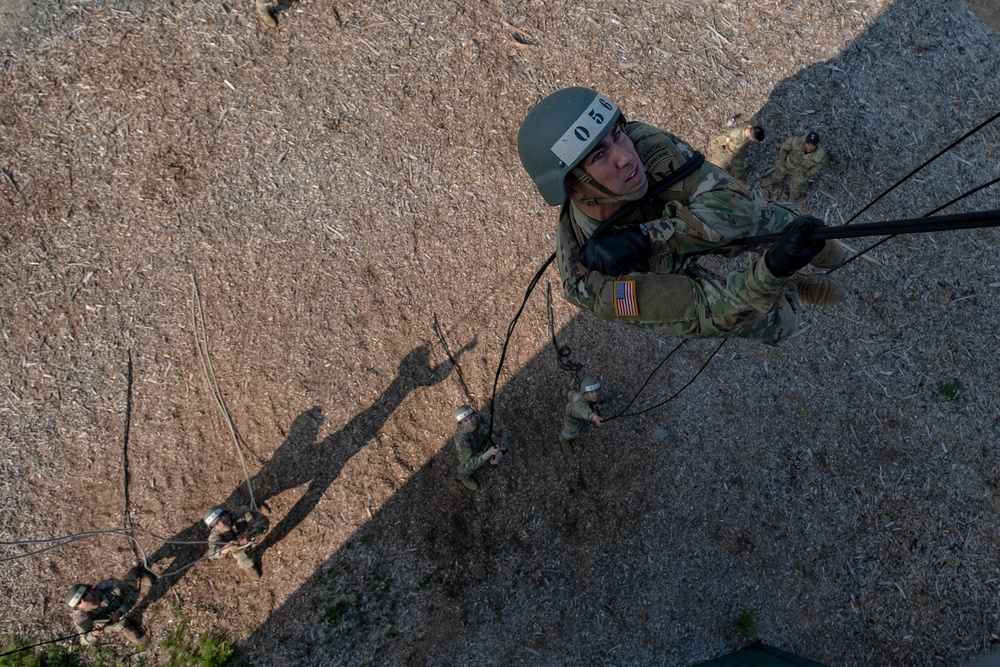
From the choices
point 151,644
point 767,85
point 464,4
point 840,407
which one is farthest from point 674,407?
point 151,644

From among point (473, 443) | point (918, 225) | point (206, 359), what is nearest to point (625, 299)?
point (918, 225)

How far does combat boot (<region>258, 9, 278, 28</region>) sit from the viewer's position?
7949 mm

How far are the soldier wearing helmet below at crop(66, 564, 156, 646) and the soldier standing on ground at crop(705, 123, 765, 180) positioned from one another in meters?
8.84

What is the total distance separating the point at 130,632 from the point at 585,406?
601 centimetres

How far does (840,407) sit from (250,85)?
9.08 m

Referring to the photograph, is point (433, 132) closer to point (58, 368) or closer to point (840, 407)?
point (58, 368)

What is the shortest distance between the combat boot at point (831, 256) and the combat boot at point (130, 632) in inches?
327

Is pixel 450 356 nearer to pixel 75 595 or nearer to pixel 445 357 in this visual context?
pixel 445 357

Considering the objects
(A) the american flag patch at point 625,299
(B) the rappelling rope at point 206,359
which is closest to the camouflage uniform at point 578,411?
(A) the american flag patch at point 625,299

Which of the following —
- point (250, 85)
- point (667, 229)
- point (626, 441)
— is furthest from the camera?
point (250, 85)

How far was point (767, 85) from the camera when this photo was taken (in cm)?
833

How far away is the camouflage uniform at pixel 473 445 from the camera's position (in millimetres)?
6582

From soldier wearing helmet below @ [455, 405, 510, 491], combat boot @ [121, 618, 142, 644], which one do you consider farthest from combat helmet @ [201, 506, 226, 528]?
soldier wearing helmet below @ [455, 405, 510, 491]

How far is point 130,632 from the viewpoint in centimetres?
678
